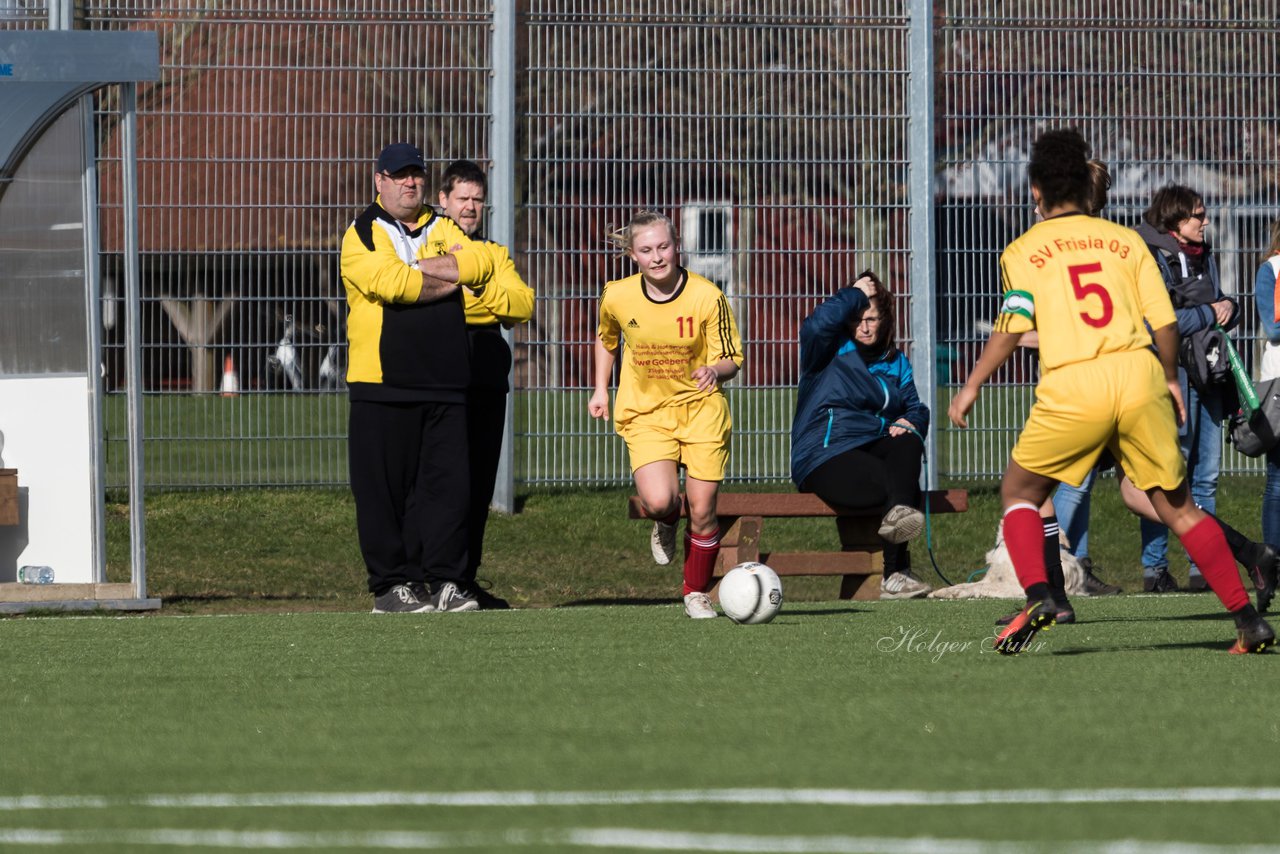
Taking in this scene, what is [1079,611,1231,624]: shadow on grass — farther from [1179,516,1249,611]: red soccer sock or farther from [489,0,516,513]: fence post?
[489,0,516,513]: fence post

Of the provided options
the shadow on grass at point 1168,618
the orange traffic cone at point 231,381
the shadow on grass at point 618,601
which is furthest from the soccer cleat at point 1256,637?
the orange traffic cone at point 231,381

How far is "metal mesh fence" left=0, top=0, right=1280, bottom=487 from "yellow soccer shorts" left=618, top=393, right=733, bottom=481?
365 centimetres

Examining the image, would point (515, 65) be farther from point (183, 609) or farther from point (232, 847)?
point (232, 847)

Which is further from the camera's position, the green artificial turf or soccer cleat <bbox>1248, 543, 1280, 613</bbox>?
soccer cleat <bbox>1248, 543, 1280, 613</bbox>

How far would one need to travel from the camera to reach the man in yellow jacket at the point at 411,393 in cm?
953

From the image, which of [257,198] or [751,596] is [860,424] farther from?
[257,198]

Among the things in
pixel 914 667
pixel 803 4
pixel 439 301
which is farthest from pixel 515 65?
pixel 914 667

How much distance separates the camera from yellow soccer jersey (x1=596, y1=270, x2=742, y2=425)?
9.52 meters

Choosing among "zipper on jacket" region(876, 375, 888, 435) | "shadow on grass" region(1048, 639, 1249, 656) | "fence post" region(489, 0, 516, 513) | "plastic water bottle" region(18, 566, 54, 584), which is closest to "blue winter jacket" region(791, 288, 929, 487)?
"zipper on jacket" region(876, 375, 888, 435)

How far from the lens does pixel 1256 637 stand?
682 cm

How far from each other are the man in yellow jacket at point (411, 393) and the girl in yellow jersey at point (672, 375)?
682 millimetres

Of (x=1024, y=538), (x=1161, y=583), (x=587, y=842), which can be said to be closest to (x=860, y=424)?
(x=1161, y=583)

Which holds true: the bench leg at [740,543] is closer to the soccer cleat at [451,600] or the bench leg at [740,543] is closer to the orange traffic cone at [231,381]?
the soccer cleat at [451,600]

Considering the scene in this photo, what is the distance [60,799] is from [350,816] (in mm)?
671
